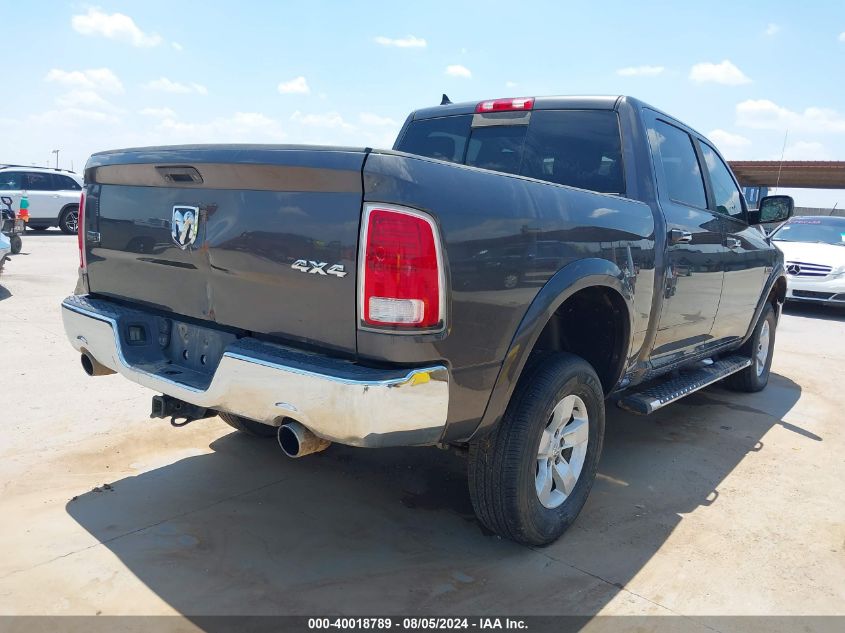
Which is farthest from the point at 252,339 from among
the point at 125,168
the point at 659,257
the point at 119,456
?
the point at 659,257

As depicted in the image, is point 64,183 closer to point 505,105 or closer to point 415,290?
point 505,105

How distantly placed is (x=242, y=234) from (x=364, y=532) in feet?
4.73

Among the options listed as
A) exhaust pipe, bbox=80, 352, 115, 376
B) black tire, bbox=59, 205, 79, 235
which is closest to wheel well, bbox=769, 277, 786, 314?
exhaust pipe, bbox=80, 352, 115, 376

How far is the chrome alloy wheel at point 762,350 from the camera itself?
5.66 metres

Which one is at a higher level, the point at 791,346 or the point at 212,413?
the point at 212,413

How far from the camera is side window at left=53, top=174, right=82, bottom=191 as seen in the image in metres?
17.7

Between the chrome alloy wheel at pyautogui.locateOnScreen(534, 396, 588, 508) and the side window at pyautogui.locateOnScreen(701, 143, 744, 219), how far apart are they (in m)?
2.26

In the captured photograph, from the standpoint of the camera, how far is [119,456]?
3.73 metres

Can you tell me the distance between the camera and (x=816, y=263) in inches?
406

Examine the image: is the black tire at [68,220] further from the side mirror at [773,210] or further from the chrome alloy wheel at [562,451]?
the chrome alloy wheel at [562,451]

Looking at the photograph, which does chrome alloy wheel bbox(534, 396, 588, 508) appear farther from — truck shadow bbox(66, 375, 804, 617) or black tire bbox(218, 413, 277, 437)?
black tire bbox(218, 413, 277, 437)

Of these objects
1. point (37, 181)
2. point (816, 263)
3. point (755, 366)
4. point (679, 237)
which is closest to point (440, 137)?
point (679, 237)

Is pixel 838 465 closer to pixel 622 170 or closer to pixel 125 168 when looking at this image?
pixel 622 170

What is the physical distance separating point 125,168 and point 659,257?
261 centimetres
